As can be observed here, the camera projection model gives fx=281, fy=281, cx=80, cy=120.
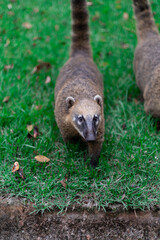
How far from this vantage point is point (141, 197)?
288 centimetres

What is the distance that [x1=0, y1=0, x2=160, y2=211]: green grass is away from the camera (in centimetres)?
292

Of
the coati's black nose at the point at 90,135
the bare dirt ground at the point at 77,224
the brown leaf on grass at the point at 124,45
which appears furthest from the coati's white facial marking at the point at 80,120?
the brown leaf on grass at the point at 124,45

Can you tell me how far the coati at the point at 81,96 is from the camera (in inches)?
109

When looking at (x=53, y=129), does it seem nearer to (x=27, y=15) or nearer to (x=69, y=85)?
(x=69, y=85)

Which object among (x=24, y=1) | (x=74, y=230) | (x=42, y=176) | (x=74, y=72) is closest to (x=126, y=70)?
(x=74, y=72)

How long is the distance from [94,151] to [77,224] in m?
0.80

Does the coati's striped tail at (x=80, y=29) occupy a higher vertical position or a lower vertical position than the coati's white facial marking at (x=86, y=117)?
higher

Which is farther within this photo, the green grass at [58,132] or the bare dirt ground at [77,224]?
the green grass at [58,132]

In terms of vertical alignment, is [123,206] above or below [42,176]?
below

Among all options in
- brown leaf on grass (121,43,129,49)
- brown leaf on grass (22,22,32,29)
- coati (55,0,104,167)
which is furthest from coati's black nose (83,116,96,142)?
brown leaf on grass (22,22,32,29)

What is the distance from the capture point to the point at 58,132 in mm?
3623

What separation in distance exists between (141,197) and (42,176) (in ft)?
3.52

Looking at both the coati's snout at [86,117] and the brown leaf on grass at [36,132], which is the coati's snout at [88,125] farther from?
the brown leaf on grass at [36,132]

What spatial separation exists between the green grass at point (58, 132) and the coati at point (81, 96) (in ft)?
0.90
